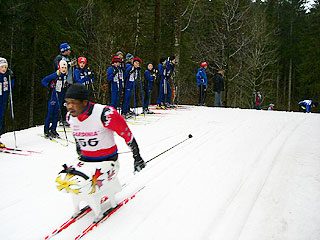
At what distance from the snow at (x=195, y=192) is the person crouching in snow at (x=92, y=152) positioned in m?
0.46

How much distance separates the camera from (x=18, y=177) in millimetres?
5348

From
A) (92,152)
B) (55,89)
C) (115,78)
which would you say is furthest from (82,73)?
(92,152)

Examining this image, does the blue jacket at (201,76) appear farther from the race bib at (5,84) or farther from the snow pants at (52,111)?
the race bib at (5,84)

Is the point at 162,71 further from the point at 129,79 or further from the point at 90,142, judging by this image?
the point at 90,142

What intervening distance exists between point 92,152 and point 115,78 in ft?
22.0

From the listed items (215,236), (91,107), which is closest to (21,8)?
(91,107)

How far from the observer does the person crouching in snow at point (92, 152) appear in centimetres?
351

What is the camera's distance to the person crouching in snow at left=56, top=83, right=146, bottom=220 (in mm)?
3510

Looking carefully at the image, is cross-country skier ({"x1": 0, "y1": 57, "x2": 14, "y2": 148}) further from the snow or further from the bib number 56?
the bib number 56

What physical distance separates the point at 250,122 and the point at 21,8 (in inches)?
691

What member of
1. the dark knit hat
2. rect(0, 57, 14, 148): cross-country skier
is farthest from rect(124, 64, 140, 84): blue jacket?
the dark knit hat

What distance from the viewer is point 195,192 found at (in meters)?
4.59

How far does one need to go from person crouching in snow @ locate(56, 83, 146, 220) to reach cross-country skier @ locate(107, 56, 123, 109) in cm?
642

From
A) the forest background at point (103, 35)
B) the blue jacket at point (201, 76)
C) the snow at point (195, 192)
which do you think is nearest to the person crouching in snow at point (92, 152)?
the snow at point (195, 192)
